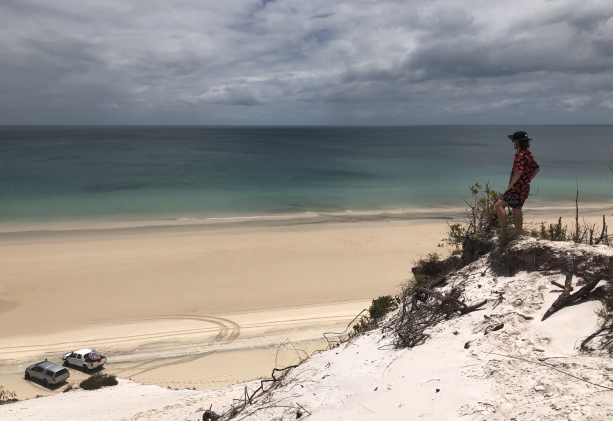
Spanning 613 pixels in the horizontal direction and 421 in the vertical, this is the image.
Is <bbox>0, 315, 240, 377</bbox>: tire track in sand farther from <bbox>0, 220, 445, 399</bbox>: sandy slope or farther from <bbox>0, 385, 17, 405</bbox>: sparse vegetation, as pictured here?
<bbox>0, 385, 17, 405</bbox>: sparse vegetation

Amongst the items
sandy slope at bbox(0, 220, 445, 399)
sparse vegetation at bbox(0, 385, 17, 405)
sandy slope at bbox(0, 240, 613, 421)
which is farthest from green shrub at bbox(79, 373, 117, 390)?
sandy slope at bbox(0, 240, 613, 421)

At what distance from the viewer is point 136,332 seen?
12742mm

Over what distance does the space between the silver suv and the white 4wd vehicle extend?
16.5 inches

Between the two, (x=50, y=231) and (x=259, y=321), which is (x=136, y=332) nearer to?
(x=259, y=321)

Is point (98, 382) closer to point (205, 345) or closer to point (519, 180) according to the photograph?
point (205, 345)

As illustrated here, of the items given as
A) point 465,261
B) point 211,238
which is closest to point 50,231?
point 211,238

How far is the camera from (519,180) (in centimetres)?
587

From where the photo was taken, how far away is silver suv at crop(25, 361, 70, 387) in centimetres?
969

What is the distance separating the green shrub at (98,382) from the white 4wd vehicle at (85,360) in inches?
35.4

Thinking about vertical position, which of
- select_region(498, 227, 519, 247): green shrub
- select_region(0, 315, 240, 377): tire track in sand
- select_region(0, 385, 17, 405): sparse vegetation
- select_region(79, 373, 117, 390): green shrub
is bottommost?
select_region(0, 385, 17, 405): sparse vegetation

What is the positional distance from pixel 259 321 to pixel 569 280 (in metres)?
10.5

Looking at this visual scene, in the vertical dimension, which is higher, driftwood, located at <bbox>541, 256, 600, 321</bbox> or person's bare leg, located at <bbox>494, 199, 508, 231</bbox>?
person's bare leg, located at <bbox>494, 199, 508, 231</bbox>

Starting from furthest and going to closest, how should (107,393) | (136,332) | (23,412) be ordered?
(136,332) < (107,393) < (23,412)

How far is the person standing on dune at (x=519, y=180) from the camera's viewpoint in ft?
19.0
